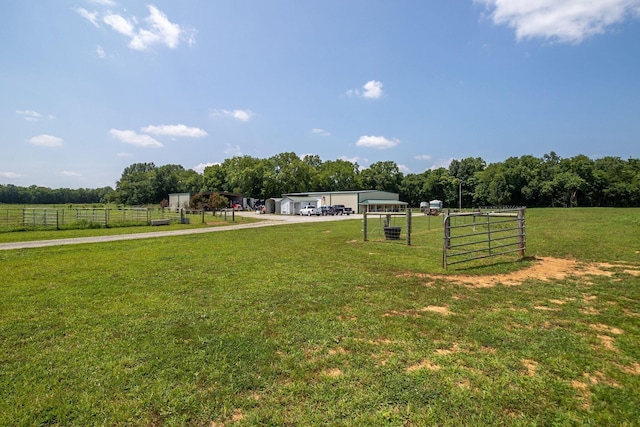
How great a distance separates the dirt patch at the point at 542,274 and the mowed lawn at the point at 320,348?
7 cm

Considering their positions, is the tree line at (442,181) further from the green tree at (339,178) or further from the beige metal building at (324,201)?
the beige metal building at (324,201)

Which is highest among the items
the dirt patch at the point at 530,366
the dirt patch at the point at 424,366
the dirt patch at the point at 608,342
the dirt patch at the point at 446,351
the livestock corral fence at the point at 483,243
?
the livestock corral fence at the point at 483,243

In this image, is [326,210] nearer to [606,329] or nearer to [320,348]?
[606,329]

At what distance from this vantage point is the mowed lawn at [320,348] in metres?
2.72

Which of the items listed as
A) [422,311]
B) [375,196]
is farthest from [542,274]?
[375,196]

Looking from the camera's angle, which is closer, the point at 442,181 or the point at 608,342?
the point at 608,342

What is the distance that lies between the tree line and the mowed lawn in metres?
65.0

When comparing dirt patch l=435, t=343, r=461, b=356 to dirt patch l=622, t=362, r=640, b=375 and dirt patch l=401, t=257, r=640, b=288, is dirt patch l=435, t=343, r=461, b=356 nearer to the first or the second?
dirt patch l=622, t=362, r=640, b=375

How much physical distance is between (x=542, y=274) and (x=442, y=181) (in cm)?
7455

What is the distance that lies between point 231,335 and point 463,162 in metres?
89.5

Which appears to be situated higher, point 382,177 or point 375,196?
point 382,177

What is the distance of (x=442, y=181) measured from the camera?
253 feet

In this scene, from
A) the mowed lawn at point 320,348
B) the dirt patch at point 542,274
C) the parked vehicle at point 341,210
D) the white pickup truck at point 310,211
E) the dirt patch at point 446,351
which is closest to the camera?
the mowed lawn at point 320,348

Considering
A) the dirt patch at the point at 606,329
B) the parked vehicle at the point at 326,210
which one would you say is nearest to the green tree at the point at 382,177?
the parked vehicle at the point at 326,210
